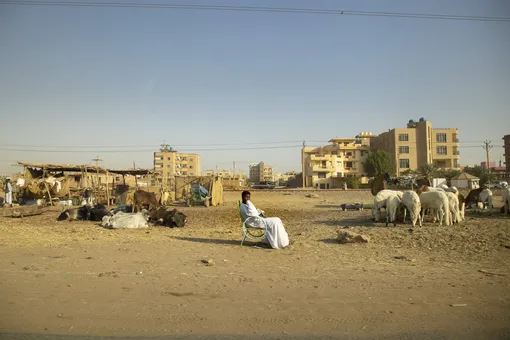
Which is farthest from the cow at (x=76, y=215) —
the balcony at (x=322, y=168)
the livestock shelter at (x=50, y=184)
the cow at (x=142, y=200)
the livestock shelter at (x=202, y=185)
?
the balcony at (x=322, y=168)

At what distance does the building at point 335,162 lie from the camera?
74.6 meters

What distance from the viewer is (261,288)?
17.0 feet

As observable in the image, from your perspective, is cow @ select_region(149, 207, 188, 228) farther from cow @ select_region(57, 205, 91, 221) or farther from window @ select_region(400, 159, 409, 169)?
window @ select_region(400, 159, 409, 169)

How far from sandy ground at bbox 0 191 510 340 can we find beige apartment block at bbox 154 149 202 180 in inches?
3863

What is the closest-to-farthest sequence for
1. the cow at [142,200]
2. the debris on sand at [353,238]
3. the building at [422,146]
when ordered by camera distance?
1. the debris on sand at [353,238]
2. the cow at [142,200]
3. the building at [422,146]

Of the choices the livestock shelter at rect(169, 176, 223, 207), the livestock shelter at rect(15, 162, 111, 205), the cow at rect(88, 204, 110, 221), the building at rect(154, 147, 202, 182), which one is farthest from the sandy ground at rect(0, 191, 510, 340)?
the building at rect(154, 147, 202, 182)


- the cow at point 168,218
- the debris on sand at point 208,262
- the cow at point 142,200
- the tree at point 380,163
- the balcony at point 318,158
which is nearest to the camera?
the debris on sand at point 208,262

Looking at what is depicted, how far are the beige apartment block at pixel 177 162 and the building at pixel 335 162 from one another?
44.7 m

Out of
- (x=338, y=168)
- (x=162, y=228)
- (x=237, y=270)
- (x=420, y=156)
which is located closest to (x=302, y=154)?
(x=338, y=168)

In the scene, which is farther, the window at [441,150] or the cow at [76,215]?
the window at [441,150]

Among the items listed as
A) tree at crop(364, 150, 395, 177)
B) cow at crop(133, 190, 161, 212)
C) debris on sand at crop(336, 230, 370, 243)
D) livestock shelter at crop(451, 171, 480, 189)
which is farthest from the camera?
tree at crop(364, 150, 395, 177)

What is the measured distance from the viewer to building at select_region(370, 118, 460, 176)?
243 ft

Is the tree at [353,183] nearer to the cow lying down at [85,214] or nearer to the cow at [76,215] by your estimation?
the cow lying down at [85,214]

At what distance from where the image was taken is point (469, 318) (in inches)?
160
